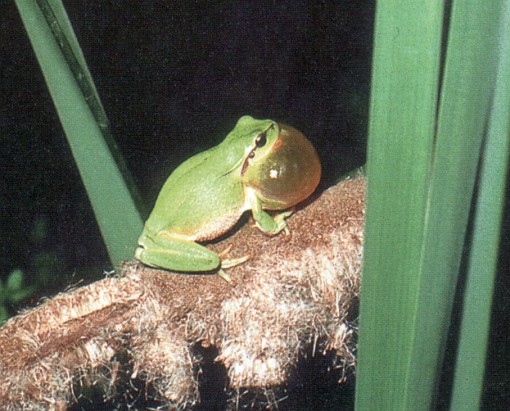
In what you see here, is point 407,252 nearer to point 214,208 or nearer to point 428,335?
point 428,335

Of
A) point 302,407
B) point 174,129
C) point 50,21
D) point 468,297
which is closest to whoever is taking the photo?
point 468,297

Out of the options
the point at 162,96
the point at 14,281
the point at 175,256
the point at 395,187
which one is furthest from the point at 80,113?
the point at 162,96

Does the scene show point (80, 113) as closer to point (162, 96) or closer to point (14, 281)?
point (14, 281)

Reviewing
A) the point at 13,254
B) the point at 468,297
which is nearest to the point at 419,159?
the point at 468,297

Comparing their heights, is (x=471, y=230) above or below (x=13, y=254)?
above

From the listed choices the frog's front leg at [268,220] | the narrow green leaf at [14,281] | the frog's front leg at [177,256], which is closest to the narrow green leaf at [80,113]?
the frog's front leg at [177,256]

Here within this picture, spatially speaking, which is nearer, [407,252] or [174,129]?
[407,252]

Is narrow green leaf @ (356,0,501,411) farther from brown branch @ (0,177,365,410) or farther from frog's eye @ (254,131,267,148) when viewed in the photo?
frog's eye @ (254,131,267,148)

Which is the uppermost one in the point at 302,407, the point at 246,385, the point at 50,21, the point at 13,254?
the point at 50,21
